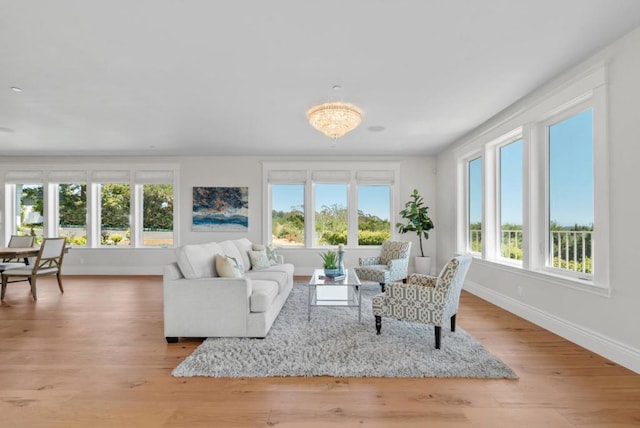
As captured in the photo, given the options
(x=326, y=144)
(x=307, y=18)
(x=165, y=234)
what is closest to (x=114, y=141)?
(x=165, y=234)

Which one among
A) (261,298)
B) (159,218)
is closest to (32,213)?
(159,218)

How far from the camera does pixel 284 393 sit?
2.30m

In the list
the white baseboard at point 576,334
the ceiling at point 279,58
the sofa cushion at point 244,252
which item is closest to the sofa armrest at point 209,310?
the sofa cushion at point 244,252

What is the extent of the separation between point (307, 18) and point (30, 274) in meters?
5.61

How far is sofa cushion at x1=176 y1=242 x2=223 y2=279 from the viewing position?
3377 millimetres

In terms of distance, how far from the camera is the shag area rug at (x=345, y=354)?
259 centimetres

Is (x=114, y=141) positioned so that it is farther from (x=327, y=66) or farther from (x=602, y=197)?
(x=602, y=197)

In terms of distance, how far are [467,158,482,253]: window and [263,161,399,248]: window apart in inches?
68.2

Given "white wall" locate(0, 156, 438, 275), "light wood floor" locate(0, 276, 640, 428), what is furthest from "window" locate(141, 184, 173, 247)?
"light wood floor" locate(0, 276, 640, 428)

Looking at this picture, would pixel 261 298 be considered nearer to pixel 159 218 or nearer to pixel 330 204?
pixel 330 204

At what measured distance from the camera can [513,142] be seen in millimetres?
4578

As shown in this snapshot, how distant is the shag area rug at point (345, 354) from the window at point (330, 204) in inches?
145

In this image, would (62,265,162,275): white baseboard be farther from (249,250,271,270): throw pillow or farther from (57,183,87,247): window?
(249,250,271,270): throw pillow

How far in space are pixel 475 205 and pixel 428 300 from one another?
3.19m
